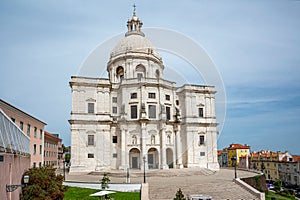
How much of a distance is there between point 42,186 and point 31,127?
728 inches

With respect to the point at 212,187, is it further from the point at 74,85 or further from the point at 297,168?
the point at 297,168

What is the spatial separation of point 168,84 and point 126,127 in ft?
31.3

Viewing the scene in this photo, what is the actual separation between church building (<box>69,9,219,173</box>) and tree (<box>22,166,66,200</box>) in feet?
69.3

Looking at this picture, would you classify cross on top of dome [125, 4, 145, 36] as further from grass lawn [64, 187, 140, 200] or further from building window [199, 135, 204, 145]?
grass lawn [64, 187, 140, 200]

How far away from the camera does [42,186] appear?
1617cm

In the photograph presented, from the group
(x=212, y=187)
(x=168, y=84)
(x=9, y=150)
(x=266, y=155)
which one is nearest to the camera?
(x=9, y=150)

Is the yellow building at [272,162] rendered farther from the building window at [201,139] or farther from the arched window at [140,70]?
the arched window at [140,70]

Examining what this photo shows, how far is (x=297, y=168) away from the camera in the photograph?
5569 centimetres

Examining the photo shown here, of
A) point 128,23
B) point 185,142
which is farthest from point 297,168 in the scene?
point 128,23

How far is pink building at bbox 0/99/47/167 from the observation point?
86.6 ft

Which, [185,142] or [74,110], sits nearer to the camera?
[74,110]

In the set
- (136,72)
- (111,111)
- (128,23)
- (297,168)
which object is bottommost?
(297,168)

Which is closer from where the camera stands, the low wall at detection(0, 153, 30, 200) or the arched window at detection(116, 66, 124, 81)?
the low wall at detection(0, 153, 30, 200)

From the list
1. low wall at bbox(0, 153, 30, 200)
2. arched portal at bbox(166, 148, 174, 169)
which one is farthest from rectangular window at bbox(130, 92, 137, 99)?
low wall at bbox(0, 153, 30, 200)
